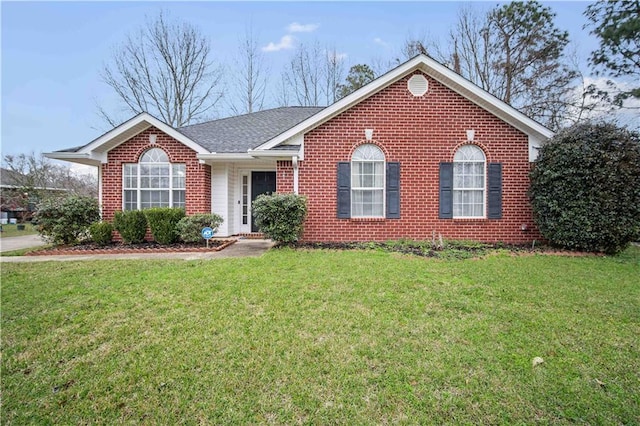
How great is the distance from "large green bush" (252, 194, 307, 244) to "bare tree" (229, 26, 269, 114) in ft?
54.2

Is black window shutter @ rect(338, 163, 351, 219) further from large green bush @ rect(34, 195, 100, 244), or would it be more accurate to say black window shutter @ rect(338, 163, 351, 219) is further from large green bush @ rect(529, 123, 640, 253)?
large green bush @ rect(34, 195, 100, 244)

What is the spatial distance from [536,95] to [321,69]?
1384cm

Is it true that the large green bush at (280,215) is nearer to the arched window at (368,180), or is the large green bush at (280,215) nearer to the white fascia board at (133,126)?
the arched window at (368,180)

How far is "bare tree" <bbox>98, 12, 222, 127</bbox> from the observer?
20.6 meters

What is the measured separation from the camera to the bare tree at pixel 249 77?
21609mm

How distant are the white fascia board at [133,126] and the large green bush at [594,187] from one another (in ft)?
32.5

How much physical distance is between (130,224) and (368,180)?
23.6 ft

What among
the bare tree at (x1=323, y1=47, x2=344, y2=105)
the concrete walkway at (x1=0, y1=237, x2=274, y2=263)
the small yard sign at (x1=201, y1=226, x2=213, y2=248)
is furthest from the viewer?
the bare tree at (x1=323, y1=47, x2=344, y2=105)

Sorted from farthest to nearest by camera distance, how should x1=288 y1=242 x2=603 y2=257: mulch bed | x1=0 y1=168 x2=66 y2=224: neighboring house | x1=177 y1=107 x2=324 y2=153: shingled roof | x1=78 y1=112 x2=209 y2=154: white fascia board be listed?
x1=0 y1=168 x2=66 y2=224: neighboring house
x1=177 y1=107 x2=324 y2=153: shingled roof
x1=78 y1=112 x2=209 y2=154: white fascia board
x1=288 y1=242 x2=603 y2=257: mulch bed

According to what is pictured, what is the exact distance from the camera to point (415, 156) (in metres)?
8.91

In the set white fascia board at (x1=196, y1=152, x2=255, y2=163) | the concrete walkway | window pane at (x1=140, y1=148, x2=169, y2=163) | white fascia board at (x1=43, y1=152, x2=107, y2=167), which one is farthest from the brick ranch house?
white fascia board at (x1=43, y1=152, x2=107, y2=167)

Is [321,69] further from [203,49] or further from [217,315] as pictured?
[217,315]

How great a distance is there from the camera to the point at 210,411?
7.58 feet

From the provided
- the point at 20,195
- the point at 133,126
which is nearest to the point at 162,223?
the point at 133,126
